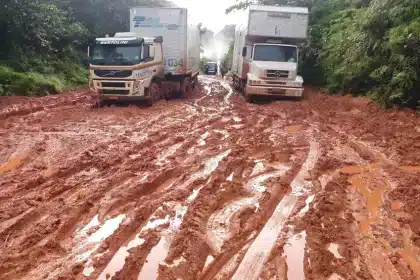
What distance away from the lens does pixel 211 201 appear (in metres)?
5.74

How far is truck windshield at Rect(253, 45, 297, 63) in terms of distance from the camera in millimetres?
16734

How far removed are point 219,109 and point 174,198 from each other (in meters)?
9.48

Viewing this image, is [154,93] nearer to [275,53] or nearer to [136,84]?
[136,84]

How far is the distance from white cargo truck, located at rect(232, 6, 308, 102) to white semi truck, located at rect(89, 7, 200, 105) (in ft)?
9.65

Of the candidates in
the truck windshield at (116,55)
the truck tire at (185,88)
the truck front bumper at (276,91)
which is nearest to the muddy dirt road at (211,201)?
the truck windshield at (116,55)

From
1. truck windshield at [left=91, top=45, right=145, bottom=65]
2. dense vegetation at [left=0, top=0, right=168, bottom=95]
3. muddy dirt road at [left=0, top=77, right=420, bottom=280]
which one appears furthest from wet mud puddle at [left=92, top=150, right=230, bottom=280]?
dense vegetation at [left=0, top=0, right=168, bottom=95]

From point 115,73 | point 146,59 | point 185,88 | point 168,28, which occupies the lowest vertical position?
point 185,88

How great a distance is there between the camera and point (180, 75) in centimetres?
1839

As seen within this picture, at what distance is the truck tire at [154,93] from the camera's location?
Answer: 15.6m

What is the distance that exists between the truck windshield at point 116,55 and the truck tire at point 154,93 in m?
1.39

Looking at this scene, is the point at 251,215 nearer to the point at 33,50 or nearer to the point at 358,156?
the point at 358,156

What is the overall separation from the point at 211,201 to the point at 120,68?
33.1ft

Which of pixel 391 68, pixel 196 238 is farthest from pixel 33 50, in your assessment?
pixel 196 238

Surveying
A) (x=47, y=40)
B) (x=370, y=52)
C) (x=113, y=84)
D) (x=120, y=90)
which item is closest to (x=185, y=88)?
(x=120, y=90)
